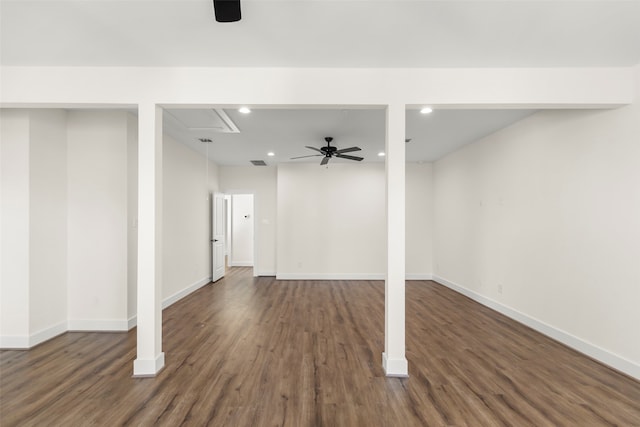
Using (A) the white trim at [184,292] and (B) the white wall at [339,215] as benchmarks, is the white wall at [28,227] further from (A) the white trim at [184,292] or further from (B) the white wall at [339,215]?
(B) the white wall at [339,215]

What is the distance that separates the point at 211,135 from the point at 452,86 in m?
3.53

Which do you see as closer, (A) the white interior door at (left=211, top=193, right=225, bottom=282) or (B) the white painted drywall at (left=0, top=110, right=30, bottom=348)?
(B) the white painted drywall at (left=0, top=110, right=30, bottom=348)

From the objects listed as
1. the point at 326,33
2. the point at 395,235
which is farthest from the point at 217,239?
the point at 326,33

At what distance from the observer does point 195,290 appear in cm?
544

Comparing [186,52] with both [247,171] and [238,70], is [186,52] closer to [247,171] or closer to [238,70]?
[238,70]

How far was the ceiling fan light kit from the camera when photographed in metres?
1.50

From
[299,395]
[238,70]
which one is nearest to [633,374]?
[299,395]

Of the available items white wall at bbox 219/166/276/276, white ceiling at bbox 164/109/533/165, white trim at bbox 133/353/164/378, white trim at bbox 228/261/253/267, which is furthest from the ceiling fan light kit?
white trim at bbox 228/261/253/267

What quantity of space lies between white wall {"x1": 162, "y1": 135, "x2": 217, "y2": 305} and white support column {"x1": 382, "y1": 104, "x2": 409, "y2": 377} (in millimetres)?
3650

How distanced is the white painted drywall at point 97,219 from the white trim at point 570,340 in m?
5.35

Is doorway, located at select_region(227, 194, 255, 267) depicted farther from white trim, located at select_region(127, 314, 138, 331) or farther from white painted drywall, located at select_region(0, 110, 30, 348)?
white painted drywall, located at select_region(0, 110, 30, 348)

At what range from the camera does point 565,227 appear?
3195 mm

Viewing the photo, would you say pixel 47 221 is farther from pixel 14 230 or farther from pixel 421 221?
pixel 421 221

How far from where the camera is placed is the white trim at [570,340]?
99.7 inches
